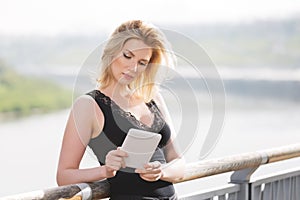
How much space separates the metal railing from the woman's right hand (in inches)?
3.3

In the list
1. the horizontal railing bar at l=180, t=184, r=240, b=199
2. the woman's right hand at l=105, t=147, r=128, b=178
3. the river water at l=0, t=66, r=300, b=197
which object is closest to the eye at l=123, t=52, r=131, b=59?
the woman's right hand at l=105, t=147, r=128, b=178

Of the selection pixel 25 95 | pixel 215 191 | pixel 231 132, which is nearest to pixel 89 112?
pixel 215 191

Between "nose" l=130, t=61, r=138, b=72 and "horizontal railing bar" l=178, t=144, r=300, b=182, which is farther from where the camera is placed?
"horizontal railing bar" l=178, t=144, r=300, b=182

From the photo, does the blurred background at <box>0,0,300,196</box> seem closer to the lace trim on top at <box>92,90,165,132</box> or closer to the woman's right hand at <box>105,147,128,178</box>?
the lace trim on top at <box>92,90,165,132</box>

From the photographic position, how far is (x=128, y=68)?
72.8 inches

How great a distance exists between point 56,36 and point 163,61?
10.6 m

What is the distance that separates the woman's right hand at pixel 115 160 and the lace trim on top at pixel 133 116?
134 millimetres

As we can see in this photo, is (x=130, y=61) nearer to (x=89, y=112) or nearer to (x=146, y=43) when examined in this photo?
(x=146, y=43)

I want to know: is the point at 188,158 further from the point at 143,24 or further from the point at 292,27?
the point at 292,27

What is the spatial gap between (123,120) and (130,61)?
15 centimetres

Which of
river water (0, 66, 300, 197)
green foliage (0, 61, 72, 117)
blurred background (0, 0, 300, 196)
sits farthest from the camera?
river water (0, 66, 300, 197)

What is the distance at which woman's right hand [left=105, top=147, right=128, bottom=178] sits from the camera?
1.75 m

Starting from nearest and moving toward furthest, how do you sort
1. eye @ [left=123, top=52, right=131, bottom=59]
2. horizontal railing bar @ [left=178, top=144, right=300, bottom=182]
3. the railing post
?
eye @ [left=123, top=52, right=131, bottom=59] < horizontal railing bar @ [left=178, top=144, right=300, bottom=182] < the railing post

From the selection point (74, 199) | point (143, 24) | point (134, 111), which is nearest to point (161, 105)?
point (134, 111)
